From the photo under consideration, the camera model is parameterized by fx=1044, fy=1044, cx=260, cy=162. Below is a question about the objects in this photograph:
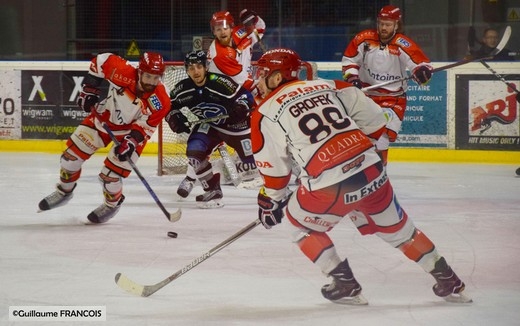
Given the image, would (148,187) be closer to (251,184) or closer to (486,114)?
(251,184)

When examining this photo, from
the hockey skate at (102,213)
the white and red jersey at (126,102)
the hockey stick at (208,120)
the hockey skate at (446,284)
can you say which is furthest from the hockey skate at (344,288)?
the hockey stick at (208,120)

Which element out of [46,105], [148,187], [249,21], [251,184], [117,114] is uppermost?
[249,21]

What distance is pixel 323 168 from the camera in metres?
3.58

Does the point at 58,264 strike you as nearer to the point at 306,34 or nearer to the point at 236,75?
the point at 236,75

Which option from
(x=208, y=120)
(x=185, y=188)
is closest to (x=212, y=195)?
(x=185, y=188)

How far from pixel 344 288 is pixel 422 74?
2.76 meters

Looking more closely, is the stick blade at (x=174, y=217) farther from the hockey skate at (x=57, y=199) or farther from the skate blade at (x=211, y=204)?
the skate blade at (x=211, y=204)

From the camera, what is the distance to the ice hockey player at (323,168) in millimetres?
3572

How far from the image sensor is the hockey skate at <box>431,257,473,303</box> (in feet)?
12.2

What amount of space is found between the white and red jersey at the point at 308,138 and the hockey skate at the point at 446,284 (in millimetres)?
451

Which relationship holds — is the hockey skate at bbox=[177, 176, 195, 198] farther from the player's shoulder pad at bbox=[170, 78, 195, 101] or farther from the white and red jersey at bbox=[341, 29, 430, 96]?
the white and red jersey at bbox=[341, 29, 430, 96]

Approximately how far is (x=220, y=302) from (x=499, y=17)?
21.9ft

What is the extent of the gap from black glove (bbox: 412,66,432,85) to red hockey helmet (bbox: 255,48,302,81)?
262cm

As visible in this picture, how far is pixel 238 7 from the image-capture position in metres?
11.0
